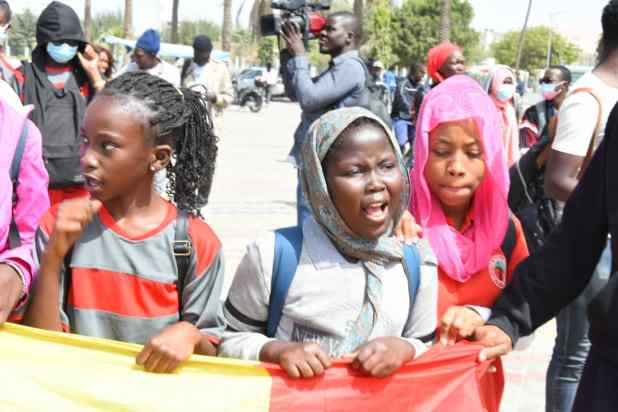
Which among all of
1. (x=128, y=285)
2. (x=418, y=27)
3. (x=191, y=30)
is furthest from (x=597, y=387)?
(x=191, y=30)

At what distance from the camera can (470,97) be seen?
3.15 meters

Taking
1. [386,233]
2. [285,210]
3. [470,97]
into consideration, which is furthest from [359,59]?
[285,210]

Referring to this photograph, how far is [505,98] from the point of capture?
689 centimetres

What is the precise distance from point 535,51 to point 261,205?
7688 centimetres

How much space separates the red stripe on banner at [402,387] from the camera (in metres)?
2.50

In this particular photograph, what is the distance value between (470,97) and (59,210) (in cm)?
139

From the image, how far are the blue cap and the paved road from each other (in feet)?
6.16

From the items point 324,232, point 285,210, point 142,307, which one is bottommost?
point 285,210

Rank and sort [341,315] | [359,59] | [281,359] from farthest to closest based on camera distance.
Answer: [359,59]
[341,315]
[281,359]


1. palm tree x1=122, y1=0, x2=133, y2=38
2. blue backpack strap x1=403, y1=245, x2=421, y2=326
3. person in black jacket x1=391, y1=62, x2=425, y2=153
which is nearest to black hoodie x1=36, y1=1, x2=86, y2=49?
blue backpack strap x1=403, y1=245, x2=421, y2=326

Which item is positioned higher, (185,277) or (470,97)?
(470,97)

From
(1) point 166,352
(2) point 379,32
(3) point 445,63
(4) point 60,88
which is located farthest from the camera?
(2) point 379,32

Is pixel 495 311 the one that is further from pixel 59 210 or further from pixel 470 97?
pixel 59 210

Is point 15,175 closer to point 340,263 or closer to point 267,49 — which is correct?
point 340,263
